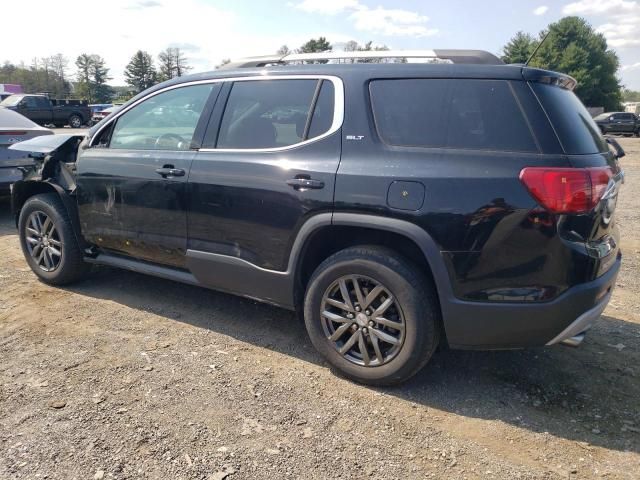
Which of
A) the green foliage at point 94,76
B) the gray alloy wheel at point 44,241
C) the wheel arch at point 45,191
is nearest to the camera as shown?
the wheel arch at point 45,191

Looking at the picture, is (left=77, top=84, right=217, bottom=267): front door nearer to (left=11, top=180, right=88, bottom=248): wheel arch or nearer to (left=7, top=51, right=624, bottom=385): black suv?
(left=7, top=51, right=624, bottom=385): black suv

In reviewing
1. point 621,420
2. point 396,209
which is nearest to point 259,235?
point 396,209

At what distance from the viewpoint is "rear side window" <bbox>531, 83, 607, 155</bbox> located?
8.68ft

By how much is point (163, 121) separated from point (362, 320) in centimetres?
220

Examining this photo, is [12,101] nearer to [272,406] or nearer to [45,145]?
[45,145]


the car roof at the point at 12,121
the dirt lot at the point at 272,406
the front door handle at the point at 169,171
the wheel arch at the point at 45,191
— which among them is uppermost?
the car roof at the point at 12,121

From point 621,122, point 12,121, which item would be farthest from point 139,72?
point 12,121

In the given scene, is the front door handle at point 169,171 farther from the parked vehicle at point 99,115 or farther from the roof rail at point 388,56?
the parked vehicle at point 99,115

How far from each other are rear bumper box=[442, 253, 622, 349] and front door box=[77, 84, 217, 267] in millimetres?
2031

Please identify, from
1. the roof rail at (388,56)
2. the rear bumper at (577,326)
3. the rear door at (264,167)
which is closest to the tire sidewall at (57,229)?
the rear door at (264,167)

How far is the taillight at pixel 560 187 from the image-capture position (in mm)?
2551

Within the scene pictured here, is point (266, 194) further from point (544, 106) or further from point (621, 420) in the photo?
point (621, 420)

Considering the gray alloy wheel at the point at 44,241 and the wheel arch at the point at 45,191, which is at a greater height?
the wheel arch at the point at 45,191

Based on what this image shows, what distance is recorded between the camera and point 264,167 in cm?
331
